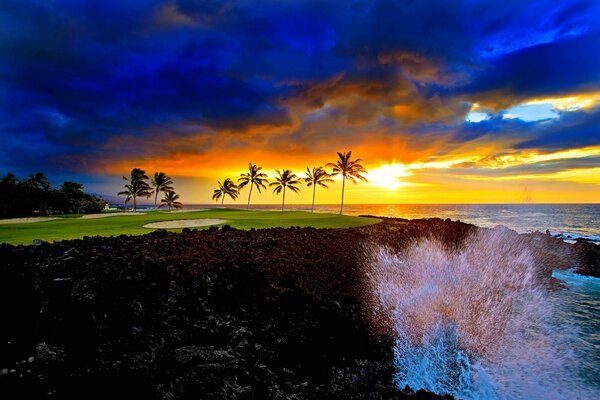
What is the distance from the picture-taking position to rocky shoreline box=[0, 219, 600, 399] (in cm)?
532

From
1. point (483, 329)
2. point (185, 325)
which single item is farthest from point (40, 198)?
point (483, 329)

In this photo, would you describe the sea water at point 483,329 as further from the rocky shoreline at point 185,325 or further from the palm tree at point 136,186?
the palm tree at point 136,186

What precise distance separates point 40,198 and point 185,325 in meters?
56.2

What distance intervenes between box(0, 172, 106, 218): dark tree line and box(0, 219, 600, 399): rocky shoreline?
44.7 m

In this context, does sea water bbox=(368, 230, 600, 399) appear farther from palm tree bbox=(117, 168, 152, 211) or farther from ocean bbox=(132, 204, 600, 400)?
palm tree bbox=(117, 168, 152, 211)

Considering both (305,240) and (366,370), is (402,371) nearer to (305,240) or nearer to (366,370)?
(366,370)

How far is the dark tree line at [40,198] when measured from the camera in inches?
1657

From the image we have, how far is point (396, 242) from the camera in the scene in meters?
17.0

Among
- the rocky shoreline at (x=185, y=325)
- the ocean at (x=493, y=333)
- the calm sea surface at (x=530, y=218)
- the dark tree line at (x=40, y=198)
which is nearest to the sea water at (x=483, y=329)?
the ocean at (x=493, y=333)

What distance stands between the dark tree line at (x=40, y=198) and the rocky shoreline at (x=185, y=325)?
44.7m

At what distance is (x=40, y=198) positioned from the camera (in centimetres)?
4644

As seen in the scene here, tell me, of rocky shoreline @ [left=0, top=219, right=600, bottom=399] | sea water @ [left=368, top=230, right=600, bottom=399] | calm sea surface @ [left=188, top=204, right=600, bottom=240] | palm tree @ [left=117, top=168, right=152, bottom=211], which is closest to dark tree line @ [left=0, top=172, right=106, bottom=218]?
palm tree @ [left=117, top=168, right=152, bottom=211]

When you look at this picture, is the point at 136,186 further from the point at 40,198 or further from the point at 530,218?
the point at 530,218

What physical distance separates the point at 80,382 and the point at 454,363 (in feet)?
26.9
